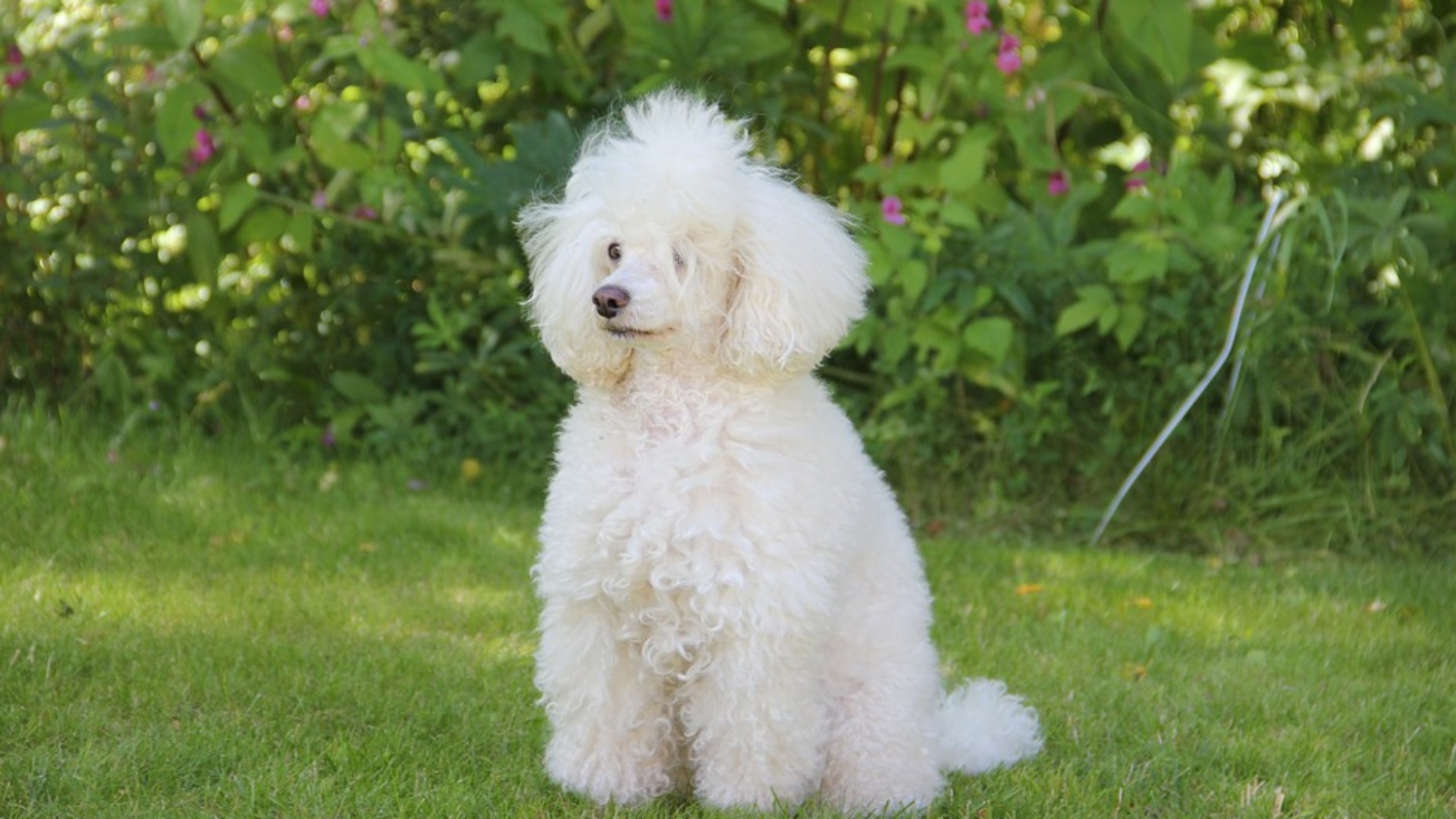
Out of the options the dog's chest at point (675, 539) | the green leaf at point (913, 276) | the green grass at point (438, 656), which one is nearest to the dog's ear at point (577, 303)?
the dog's chest at point (675, 539)

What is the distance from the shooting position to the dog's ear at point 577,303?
2.70m

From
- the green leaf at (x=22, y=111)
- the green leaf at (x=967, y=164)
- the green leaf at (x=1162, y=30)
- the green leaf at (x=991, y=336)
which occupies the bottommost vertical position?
the green leaf at (x=991, y=336)

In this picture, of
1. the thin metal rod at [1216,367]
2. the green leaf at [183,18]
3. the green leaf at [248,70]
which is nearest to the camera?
the green leaf at [183,18]

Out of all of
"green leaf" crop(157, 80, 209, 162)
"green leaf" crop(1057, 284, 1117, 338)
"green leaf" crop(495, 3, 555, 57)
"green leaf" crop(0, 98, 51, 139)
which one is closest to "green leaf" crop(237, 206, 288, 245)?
"green leaf" crop(157, 80, 209, 162)

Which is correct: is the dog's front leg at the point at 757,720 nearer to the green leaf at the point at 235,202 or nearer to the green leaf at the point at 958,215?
the green leaf at the point at 958,215

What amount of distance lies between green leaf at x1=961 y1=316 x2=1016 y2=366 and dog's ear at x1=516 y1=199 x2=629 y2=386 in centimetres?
230

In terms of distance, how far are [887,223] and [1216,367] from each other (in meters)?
1.06

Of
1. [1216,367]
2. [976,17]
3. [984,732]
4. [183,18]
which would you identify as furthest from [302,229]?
[984,732]

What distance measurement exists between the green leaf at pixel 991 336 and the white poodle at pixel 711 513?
6.81ft

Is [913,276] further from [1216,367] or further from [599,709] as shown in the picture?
[599,709]

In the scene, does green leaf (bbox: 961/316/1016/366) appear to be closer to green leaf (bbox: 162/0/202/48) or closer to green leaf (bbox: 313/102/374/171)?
green leaf (bbox: 313/102/374/171)

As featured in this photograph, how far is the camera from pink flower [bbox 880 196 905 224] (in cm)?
491

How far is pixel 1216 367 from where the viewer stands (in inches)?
181

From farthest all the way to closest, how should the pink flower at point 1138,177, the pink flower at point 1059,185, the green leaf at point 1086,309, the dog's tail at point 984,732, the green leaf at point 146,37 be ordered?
1. the pink flower at point 1059,185
2. the pink flower at point 1138,177
3. the green leaf at point 1086,309
4. the green leaf at point 146,37
5. the dog's tail at point 984,732
